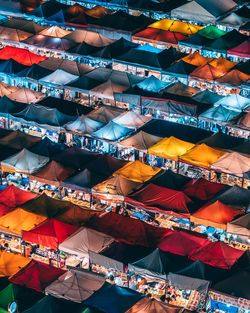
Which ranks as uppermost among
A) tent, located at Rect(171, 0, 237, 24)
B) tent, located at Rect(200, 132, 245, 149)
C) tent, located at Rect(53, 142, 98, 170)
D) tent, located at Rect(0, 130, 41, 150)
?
tent, located at Rect(171, 0, 237, 24)

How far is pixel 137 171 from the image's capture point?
24.0 meters

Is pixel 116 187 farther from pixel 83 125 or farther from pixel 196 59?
pixel 196 59

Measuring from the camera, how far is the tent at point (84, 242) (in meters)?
20.1

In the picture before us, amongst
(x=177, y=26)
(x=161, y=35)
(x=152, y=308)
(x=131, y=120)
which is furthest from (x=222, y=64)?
(x=152, y=308)

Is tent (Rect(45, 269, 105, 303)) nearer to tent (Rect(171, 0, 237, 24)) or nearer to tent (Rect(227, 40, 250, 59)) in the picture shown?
tent (Rect(227, 40, 250, 59))

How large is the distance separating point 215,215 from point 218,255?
2.08 metres

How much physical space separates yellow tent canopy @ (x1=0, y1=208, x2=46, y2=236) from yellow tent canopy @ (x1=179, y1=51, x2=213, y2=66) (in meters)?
13.9

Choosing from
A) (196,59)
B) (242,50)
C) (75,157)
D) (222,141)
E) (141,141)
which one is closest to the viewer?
(75,157)

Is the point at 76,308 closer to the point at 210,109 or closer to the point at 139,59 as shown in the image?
the point at 210,109

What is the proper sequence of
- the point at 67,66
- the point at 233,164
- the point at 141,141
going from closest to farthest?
the point at 233,164 → the point at 141,141 → the point at 67,66

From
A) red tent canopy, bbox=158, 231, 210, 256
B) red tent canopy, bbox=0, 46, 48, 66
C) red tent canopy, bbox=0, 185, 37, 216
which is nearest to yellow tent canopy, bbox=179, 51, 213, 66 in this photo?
red tent canopy, bbox=0, 46, 48, 66

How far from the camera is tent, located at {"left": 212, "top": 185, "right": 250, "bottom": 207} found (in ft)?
72.7

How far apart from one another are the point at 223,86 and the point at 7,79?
10045 millimetres

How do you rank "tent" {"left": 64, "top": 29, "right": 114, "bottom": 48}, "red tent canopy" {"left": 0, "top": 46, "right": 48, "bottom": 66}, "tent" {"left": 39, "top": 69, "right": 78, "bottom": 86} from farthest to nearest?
"tent" {"left": 64, "top": 29, "right": 114, "bottom": 48} < "red tent canopy" {"left": 0, "top": 46, "right": 48, "bottom": 66} < "tent" {"left": 39, "top": 69, "right": 78, "bottom": 86}
